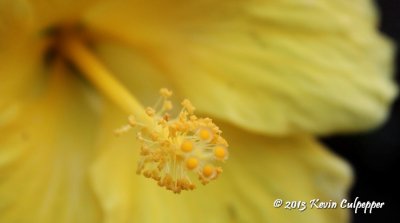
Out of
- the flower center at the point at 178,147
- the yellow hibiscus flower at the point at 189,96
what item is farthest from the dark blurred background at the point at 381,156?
the flower center at the point at 178,147

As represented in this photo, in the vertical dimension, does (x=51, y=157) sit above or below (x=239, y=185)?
above

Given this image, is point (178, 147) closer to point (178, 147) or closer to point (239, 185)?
point (178, 147)

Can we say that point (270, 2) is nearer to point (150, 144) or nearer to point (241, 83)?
point (241, 83)

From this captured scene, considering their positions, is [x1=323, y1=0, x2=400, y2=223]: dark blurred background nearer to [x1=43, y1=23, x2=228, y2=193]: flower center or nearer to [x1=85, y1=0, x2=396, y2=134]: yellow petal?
[x1=85, y1=0, x2=396, y2=134]: yellow petal

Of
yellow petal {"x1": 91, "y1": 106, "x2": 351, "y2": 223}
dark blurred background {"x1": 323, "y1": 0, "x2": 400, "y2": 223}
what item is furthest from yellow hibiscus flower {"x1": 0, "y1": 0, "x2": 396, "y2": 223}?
dark blurred background {"x1": 323, "y1": 0, "x2": 400, "y2": 223}

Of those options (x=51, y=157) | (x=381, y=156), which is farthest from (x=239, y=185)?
(x=381, y=156)

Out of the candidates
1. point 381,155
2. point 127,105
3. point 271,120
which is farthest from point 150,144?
point 381,155
